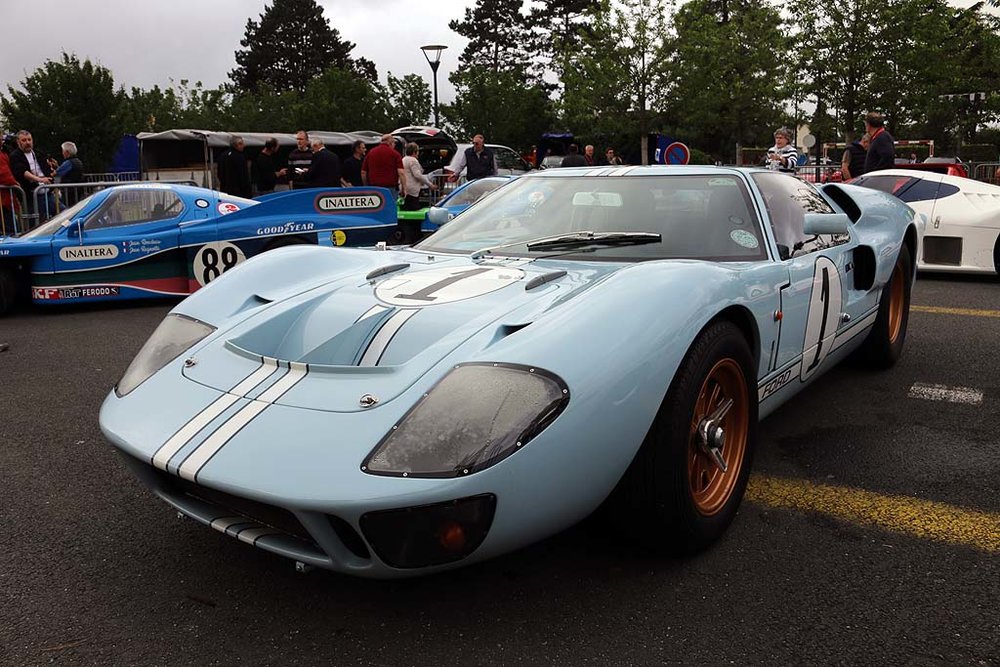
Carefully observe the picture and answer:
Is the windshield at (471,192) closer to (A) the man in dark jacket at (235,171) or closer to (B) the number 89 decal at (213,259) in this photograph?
(B) the number 89 decal at (213,259)

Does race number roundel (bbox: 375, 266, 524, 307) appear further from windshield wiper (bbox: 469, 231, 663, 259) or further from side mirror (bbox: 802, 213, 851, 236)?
side mirror (bbox: 802, 213, 851, 236)

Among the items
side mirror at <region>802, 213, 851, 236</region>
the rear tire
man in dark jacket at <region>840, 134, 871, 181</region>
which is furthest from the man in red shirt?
side mirror at <region>802, 213, 851, 236</region>

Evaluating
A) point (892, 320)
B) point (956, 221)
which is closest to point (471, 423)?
point (892, 320)

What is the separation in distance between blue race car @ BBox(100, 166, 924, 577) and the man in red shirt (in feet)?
27.8

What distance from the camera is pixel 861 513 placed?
277 cm

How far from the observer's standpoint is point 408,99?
33031 millimetres

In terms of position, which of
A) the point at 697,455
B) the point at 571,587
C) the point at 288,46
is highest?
the point at 288,46

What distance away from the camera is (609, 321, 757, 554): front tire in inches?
86.9

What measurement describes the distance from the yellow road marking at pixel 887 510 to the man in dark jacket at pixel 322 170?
9112mm

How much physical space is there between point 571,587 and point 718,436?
1.99 feet

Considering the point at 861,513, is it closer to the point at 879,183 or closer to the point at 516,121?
the point at 879,183

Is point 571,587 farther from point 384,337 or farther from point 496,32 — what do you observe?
point 496,32

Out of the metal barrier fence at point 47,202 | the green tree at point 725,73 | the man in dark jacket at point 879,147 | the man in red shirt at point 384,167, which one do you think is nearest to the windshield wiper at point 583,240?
the man in dark jacket at point 879,147

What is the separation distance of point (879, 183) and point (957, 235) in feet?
2.91
